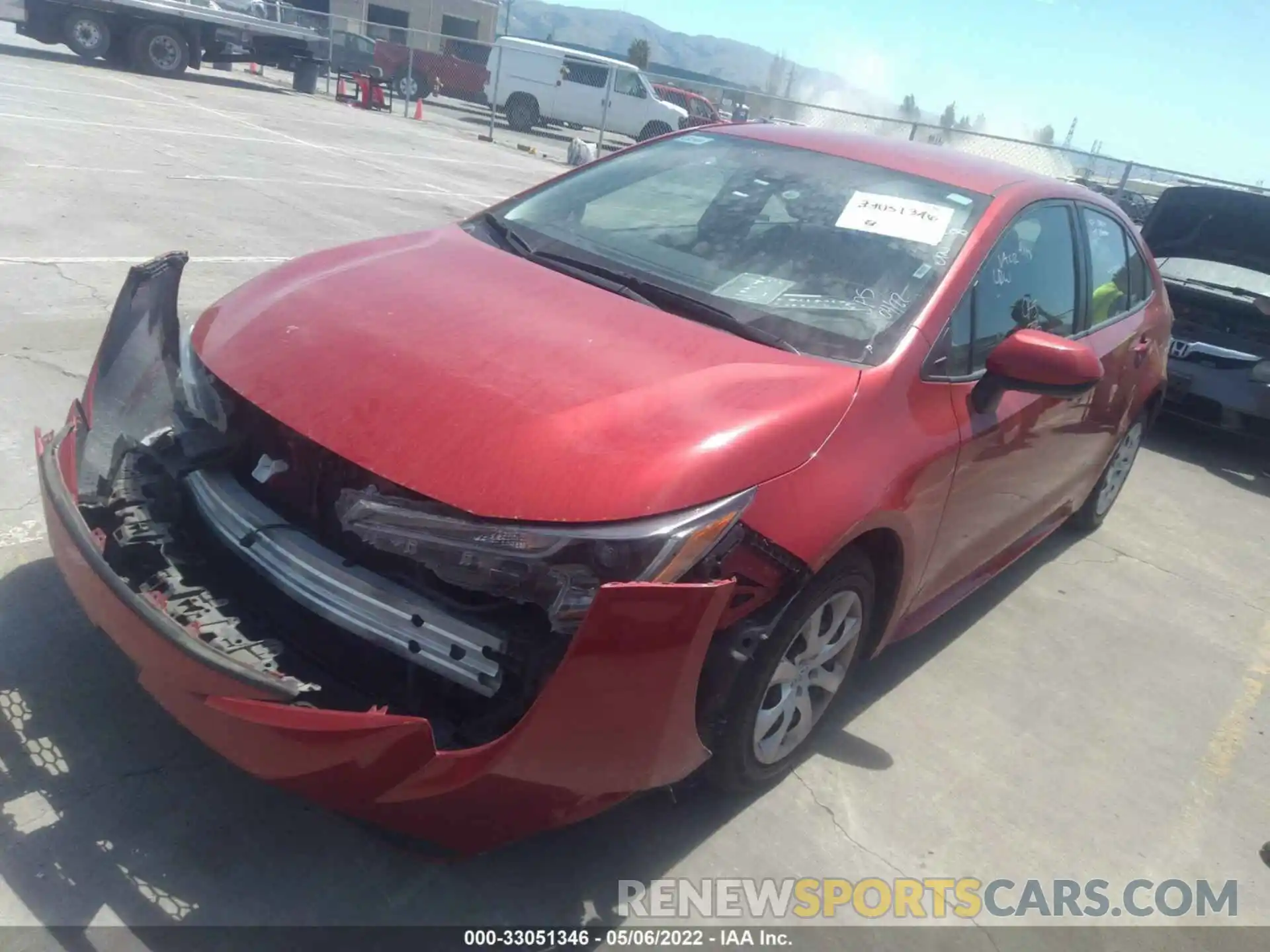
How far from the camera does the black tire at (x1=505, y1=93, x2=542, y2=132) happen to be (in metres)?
25.5

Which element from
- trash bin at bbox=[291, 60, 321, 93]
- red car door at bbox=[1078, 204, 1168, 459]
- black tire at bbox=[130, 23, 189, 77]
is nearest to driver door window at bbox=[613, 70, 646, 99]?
trash bin at bbox=[291, 60, 321, 93]

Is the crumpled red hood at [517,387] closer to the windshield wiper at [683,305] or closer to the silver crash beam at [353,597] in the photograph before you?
the windshield wiper at [683,305]

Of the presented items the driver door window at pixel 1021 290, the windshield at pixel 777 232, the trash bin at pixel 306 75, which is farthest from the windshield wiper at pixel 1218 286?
the trash bin at pixel 306 75

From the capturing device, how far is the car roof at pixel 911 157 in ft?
11.8

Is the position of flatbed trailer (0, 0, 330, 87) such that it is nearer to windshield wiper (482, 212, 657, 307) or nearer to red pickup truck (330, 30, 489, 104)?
red pickup truck (330, 30, 489, 104)

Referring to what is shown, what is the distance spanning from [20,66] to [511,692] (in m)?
19.4

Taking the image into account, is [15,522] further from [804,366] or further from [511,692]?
[804,366]

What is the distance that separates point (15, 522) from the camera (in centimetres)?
360

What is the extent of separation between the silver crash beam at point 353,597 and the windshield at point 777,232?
133 centimetres

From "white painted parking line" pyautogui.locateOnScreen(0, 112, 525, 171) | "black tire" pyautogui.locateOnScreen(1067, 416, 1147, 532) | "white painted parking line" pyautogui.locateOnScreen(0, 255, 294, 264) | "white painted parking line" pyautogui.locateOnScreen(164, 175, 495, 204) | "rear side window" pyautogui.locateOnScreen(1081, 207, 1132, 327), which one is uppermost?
"rear side window" pyautogui.locateOnScreen(1081, 207, 1132, 327)

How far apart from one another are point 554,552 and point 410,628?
383 mm

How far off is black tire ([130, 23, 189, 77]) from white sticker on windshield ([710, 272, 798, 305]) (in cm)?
2055

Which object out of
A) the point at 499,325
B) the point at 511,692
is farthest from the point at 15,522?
the point at 511,692

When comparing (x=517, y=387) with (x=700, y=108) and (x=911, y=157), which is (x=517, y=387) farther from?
(x=700, y=108)
